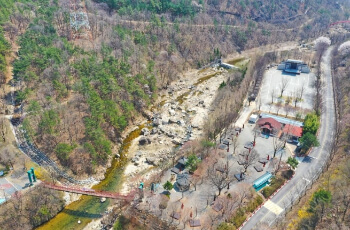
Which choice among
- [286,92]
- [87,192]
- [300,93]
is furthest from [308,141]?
[87,192]

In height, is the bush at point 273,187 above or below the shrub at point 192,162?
below

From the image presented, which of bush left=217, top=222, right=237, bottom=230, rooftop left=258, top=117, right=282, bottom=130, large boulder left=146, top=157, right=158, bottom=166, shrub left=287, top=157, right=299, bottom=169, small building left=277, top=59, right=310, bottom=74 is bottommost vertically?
large boulder left=146, top=157, right=158, bottom=166

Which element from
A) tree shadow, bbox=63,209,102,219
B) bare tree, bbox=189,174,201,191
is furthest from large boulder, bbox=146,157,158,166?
tree shadow, bbox=63,209,102,219

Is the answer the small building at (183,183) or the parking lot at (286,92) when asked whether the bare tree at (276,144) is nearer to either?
the parking lot at (286,92)

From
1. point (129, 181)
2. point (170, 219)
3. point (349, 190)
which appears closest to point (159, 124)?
point (129, 181)

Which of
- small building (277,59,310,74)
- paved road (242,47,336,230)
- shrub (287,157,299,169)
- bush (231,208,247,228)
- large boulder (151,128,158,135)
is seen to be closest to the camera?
bush (231,208,247,228)

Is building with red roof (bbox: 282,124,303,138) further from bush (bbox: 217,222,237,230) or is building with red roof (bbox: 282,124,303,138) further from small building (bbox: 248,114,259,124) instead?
bush (bbox: 217,222,237,230)

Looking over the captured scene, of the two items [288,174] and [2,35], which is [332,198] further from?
[2,35]

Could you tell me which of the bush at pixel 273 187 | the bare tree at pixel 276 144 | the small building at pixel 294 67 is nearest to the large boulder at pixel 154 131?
the bare tree at pixel 276 144
